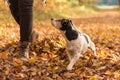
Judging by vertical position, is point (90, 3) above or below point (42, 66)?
below

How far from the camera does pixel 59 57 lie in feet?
23.8

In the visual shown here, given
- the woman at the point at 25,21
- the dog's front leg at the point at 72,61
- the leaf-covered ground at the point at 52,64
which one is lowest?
the leaf-covered ground at the point at 52,64

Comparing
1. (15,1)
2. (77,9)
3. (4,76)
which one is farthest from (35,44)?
(77,9)

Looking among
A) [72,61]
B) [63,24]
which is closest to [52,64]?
[72,61]

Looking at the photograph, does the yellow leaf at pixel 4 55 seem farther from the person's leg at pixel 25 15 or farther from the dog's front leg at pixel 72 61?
the dog's front leg at pixel 72 61

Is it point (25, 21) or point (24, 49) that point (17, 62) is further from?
point (25, 21)

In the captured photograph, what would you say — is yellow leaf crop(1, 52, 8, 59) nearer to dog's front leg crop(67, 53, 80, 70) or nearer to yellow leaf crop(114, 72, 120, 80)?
dog's front leg crop(67, 53, 80, 70)

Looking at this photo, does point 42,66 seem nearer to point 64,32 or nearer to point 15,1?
point 64,32

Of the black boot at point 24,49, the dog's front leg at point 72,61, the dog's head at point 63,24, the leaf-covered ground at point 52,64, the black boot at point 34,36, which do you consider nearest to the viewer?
the leaf-covered ground at point 52,64

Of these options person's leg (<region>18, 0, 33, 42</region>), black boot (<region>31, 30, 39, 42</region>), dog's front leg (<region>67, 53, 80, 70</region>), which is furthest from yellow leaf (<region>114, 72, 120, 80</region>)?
black boot (<region>31, 30, 39, 42</region>)

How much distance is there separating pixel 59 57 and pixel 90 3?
37.9 meters

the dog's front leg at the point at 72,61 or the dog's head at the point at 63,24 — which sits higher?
the dog's head at the point at 63,24

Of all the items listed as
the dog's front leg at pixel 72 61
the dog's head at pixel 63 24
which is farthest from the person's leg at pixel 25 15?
the dog's front leg at pixel 72 61

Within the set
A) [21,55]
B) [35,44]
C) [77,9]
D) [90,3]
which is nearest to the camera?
[21,55]
